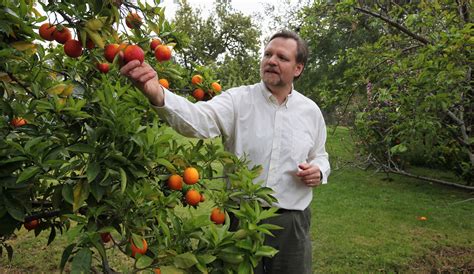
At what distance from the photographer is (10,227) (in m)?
1.31

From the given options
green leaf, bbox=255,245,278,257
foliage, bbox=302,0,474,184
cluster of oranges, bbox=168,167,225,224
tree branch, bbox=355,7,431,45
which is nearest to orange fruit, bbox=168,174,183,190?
cluster of oranges, bbox=168,167,225,224

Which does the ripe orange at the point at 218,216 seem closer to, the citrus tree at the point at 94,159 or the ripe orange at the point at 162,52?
the citrus tree at the point at 94,159

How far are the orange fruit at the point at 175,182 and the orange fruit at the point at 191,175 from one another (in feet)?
0.09

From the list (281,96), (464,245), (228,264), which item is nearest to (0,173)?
(228,264)

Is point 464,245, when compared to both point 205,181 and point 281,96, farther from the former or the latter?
point 205,181

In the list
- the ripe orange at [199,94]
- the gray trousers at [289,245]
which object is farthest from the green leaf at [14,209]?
the gray trousers at [289,245]

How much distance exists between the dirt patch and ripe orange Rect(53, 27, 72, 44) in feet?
13.0

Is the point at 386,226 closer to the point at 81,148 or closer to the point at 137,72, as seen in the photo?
the point at 137,72

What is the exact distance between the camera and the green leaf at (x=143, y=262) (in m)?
1.27

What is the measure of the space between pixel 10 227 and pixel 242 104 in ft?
4.06

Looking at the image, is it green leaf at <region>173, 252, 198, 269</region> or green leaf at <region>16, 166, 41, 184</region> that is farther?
green leaf at <region>173, 252, 198, 269</region>

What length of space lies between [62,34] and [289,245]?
5.09 ft

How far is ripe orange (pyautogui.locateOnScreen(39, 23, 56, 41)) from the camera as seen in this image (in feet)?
4.45

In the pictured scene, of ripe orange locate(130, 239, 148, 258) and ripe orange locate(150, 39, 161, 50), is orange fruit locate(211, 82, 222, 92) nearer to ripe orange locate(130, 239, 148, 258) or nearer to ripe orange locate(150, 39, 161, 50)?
ripe orange locate(150, 39, 161, 50)
